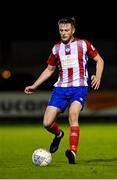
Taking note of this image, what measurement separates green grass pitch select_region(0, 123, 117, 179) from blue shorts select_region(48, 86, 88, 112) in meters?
0.85

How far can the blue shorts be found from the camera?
34.4 feet

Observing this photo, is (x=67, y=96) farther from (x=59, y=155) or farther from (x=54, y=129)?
(x=59, y=155)

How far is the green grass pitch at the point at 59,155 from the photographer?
9.05 m

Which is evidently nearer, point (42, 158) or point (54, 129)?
point (42, 158)

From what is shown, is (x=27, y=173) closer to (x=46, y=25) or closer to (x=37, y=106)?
(x=37, y=106)

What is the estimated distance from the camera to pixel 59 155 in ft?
39.2

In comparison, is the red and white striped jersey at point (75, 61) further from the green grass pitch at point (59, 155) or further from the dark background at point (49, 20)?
the dark background at point (49, 20)


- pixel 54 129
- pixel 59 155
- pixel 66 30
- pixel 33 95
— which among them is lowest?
pixel 33 95

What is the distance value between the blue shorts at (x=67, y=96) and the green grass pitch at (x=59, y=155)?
2.77 ft

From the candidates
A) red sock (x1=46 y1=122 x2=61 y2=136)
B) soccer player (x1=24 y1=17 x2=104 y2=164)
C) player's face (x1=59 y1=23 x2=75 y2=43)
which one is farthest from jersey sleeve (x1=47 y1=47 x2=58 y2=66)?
red sock (x1=46 y1=122 x2=61 y2=136)

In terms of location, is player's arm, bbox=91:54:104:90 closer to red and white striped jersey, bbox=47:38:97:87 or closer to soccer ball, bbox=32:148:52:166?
red and white striped jersey, bbox=47:38:97:87

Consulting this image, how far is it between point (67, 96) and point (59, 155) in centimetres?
168

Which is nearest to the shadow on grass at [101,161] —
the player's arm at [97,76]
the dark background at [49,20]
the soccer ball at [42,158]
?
the soccer ball at [42,158]

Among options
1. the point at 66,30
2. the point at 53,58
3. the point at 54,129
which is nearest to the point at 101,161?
the point at 54,129
